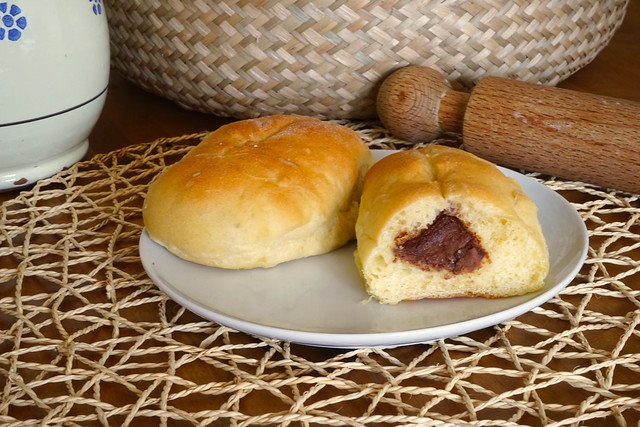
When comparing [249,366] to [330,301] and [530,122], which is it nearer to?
[330,301]

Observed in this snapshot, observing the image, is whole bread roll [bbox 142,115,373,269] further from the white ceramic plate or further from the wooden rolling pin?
the wooden rolling pin

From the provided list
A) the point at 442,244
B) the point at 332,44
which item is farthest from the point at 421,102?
the point at 442,244

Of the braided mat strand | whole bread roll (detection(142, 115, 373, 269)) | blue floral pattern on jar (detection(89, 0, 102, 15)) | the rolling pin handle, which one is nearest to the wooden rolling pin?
the rolling pin handle

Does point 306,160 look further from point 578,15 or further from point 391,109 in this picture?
point 578,15

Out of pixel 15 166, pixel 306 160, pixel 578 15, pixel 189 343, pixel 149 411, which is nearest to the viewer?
pixel 149 411

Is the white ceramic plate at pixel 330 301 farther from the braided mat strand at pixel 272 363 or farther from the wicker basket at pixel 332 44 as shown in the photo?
the wicker basket at pixel 332 44

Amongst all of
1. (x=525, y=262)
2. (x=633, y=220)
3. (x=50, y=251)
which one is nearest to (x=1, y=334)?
(x=50, y=251)
